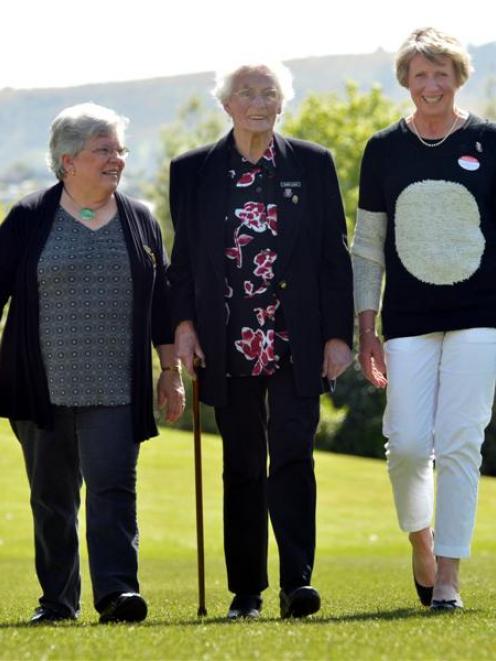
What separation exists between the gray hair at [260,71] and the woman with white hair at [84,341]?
54 cm

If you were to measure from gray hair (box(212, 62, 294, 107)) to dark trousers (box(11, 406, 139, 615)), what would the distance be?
1.67 meters

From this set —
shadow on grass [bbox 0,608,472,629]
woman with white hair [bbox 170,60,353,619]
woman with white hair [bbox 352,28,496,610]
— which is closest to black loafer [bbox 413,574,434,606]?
woman with white hair [bbox 352,28,496,610]

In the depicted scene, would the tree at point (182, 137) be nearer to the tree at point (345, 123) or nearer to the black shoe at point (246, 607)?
the tree at point (345, 123)

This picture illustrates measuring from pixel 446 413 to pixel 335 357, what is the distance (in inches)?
24.4

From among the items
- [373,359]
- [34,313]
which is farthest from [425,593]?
[34,313]

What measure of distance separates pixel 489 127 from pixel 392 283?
0.94m

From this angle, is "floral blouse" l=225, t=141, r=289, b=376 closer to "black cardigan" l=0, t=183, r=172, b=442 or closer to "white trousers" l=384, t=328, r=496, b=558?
"black cardigan" l=0, t=183, r=172, b=442

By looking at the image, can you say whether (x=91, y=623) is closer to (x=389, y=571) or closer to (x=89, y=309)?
(x=89, y=309)

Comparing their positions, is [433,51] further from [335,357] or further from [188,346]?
[188,346]

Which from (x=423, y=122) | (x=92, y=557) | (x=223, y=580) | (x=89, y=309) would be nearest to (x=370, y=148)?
(x=423, y=122)

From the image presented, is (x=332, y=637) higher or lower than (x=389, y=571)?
higher

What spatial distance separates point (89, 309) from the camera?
8.97m

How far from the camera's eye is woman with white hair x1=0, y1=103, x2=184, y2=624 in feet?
29.4

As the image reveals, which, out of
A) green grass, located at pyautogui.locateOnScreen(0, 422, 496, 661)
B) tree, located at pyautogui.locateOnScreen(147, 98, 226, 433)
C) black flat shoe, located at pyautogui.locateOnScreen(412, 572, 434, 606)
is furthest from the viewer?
tree, located at pyautogui.locateOnScreen(147, 98, 226, 433)
